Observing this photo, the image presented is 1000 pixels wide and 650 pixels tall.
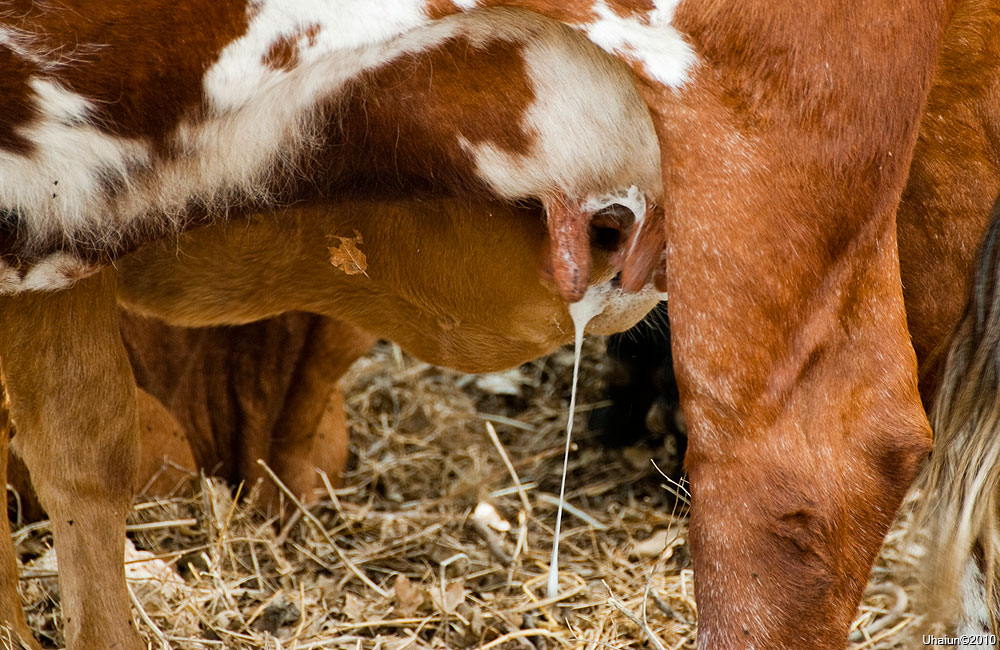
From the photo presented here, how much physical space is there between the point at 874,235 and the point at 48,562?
6.15ft

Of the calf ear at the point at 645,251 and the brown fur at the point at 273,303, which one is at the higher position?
the calf ear at the point at 645,251

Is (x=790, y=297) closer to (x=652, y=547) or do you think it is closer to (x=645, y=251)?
(x=645, y=251)

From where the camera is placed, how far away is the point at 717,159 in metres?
1.46

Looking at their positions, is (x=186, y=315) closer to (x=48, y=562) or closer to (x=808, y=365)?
(x=48, y=562)

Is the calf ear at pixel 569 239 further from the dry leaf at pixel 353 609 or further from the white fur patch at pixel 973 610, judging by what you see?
the dry leaf at pixel 353 609

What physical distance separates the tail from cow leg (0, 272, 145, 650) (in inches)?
54.1

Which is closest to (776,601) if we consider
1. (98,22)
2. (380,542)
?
(98,22)

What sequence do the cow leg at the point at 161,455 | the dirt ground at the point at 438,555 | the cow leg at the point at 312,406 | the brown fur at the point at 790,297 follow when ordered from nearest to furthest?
the brown fur at the point at 790,297, the dirt ground at the point at 438,555, the cow leg at the point at 161,455, the cow leg at the point at 312,406

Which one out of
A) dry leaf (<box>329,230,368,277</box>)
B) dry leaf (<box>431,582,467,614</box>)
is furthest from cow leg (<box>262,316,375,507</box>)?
dry leaf (<box>329,230,368,277</box>)

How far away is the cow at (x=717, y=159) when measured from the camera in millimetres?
1451

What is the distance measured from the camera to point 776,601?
149cm

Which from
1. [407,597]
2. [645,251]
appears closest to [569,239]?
[645,251]

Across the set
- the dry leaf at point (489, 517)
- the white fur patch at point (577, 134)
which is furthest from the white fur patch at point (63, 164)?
the dry leaf at point (489, 517)

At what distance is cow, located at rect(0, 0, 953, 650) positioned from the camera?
1451 mm
